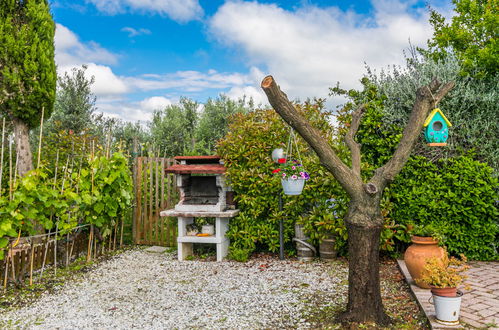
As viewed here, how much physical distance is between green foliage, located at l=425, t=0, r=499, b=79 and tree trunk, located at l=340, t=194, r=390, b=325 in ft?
13.1

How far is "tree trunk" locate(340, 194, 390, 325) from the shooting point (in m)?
3.30

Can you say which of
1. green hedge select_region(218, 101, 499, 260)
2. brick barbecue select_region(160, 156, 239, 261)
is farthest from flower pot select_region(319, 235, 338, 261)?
brick barbecue select_region(160, 156, 239, 261)

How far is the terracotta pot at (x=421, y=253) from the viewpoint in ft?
14.2

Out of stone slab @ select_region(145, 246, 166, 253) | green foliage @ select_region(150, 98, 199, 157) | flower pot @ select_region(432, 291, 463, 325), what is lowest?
stone slab @ select_region(145, 246, 166, 253)

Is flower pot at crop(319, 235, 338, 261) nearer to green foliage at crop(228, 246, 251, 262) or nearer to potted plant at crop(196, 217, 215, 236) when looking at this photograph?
green foliage at crop(228, 246, 251, 262)

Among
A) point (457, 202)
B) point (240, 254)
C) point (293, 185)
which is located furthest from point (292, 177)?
point (457, 202)

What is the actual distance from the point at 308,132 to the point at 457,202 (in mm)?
3502

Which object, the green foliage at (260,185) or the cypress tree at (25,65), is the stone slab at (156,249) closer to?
the green foliage at (260,185)

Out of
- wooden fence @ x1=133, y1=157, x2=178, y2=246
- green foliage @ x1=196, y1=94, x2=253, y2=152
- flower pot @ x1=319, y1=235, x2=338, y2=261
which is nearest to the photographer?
flower pot @ x1=319, y1=235, x2=338, y2=261

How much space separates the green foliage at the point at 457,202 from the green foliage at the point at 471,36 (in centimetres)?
166

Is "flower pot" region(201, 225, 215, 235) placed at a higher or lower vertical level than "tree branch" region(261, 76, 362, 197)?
lower

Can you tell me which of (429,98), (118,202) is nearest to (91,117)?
(118,202)

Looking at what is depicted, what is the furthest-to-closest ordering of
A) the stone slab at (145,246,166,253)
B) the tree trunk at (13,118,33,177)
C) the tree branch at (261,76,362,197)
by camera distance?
the stone slab at (145,246,166,253)
the tree trunk at (13,118,33,177)
the tree branch at (261,76,362,197)

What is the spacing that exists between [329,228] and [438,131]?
2124mm
